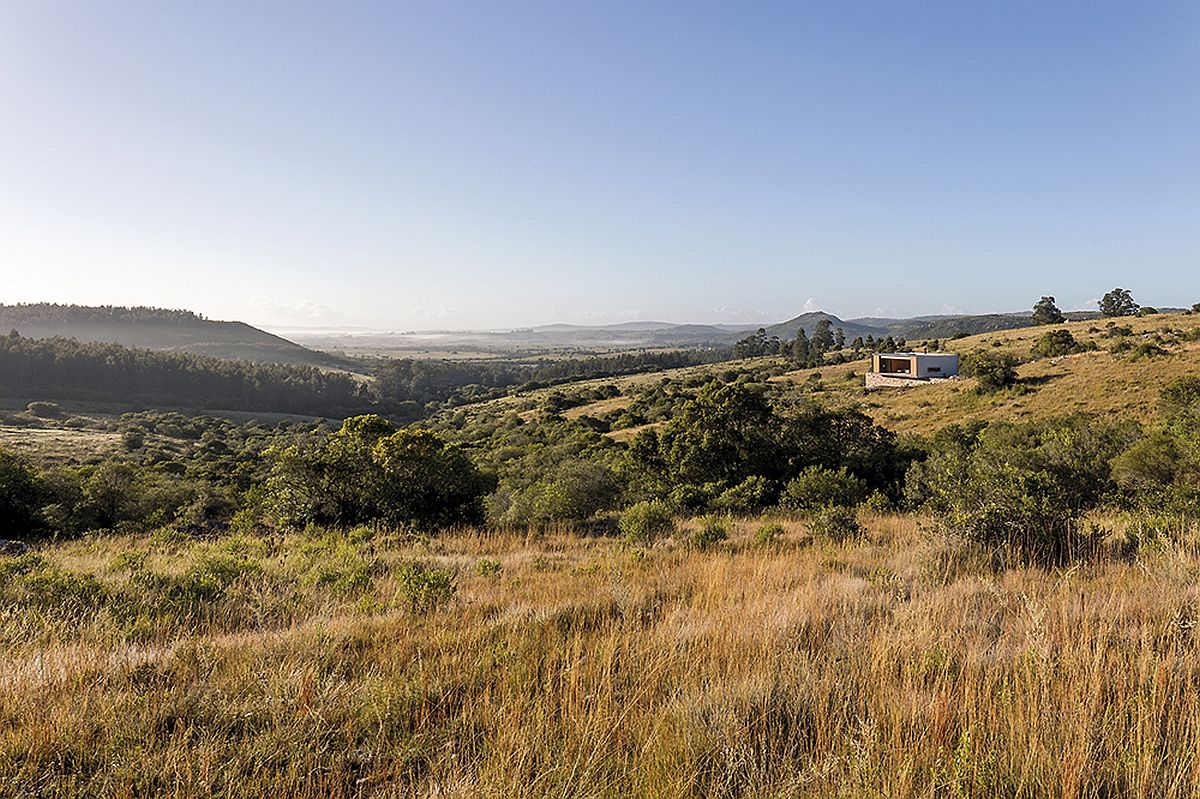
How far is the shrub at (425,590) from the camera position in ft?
15.3

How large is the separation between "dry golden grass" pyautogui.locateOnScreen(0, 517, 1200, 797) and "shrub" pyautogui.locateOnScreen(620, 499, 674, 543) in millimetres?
4442

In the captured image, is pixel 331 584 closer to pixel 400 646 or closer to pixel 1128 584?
pixel 400 646

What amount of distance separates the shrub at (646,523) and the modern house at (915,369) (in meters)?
50.8

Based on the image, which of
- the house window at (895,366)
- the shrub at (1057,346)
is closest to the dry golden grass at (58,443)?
the house window at (895,366)

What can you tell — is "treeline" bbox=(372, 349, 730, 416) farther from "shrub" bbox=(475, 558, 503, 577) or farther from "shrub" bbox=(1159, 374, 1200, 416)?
"shrub" bbox=(475, 558, 503, 577)

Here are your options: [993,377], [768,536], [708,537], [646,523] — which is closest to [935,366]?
[993,377]

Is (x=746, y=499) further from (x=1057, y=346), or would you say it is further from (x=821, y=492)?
(x=1057, y=346)

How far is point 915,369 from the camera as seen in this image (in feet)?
179

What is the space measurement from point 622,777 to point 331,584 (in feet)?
14.4

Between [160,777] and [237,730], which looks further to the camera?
[237,730]

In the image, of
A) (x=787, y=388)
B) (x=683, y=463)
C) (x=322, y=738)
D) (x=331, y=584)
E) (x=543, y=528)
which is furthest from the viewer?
(x=787, y=388)

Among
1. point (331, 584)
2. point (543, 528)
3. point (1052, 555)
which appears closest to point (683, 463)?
point (543, 528)

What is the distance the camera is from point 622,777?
2.29 metres

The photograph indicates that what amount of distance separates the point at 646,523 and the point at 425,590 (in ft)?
18.0
